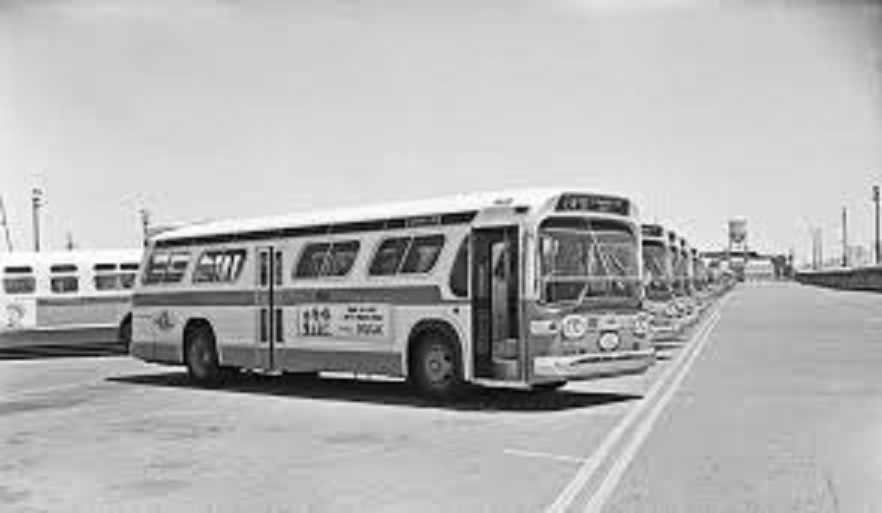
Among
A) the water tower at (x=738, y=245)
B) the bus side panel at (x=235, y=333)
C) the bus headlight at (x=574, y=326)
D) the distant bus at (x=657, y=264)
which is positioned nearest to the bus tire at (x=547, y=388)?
the bus headlight at (x=574, y=326)

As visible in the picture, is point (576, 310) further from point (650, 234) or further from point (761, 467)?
point (650, 234)

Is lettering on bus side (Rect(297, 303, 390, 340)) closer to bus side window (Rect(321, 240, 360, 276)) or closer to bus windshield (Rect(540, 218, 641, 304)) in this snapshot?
bus side window (Rect(321, 240, 360, 276))

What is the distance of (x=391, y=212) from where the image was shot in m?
15.9

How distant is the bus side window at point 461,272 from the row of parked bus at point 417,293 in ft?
0.05

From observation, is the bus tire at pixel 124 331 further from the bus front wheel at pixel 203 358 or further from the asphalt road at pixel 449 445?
the bus front wheel at pixel 203 358

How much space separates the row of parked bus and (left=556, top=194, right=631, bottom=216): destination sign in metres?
0.03

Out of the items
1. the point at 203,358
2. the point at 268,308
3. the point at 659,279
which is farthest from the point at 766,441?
the point at 659,279

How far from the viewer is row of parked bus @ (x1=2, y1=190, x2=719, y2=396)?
13930mm

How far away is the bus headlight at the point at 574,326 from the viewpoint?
13828 mm

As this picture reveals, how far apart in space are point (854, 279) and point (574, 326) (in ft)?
295

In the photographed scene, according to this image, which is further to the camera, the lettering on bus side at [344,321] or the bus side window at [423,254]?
the lettering on bus side at [344,321]

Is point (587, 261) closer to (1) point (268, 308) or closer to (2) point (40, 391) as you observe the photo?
(1) point (268, 308)

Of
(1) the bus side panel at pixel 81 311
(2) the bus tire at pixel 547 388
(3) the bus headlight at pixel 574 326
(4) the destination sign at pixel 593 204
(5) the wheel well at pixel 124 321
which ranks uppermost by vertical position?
(4) the destination sign at pixel 593 204

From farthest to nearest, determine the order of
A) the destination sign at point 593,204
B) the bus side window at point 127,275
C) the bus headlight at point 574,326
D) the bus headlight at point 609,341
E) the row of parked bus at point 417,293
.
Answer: the bus side window at point 127,275 < the bus headlight at point 609,341 < the destination sign at point 593,204 < the row of parked bus at point 417,293 < the bus headlight at point 574,326
